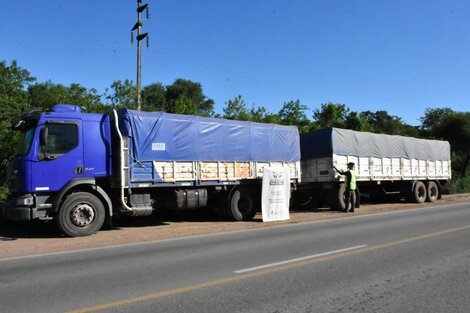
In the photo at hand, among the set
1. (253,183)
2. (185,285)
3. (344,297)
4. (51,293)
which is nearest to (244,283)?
(185,285)

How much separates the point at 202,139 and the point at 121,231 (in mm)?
3637

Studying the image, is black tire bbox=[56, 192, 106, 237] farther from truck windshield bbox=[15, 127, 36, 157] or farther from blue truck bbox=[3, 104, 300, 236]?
truck windshield bbox=[15, 127, 36, 157]

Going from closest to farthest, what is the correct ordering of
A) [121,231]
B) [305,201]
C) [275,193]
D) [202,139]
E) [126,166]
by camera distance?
[126,166] < [121,231] < [202,139] < [275,193] < [305,201]

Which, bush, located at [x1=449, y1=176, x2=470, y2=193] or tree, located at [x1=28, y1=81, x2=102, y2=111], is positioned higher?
tree, located at [x1=28, y1=81, x2=102, y2=111]

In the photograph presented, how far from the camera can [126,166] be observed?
13039 millimetres

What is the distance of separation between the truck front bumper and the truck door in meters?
0.31

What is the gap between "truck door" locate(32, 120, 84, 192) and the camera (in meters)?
11.9

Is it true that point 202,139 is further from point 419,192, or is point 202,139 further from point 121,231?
point 419,192

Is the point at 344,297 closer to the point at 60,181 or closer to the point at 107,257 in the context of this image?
the point at 107,257

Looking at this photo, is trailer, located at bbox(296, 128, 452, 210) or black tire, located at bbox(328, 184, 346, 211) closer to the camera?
black tire, located at bbox(328, 184, 346, 211)

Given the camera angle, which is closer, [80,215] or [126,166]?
[80,215]

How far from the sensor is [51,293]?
6270 millimetres

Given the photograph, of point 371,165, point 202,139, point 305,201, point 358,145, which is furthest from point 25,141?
point 371,165

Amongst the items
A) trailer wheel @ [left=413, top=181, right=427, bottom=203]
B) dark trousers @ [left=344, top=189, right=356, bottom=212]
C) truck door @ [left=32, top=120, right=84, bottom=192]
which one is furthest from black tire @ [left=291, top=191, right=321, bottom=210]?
truck door @ [left=32, top=120, right=84, bottom=192]
